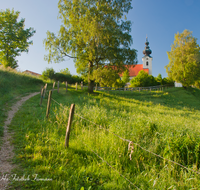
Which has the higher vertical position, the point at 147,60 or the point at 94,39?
the point at 147,60

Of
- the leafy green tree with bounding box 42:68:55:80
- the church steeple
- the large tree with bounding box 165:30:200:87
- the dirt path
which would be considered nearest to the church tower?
the church steeple

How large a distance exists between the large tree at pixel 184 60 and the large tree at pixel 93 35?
1975cm

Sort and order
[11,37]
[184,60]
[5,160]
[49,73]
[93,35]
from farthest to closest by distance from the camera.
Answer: [49,73], [184,60], [11,37], [93,35], [5,160]

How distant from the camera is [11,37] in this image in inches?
1001

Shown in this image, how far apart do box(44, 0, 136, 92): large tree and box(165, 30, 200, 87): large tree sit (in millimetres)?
19747

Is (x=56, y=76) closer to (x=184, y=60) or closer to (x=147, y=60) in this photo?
(x=184, y=60)

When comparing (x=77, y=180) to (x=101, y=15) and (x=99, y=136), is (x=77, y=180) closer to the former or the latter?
(x=99, y=136)

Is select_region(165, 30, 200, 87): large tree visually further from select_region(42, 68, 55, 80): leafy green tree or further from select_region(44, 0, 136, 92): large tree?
select_region(42, 68, 55, 80): leafy green tree

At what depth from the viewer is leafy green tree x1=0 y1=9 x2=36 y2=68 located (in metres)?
25.4

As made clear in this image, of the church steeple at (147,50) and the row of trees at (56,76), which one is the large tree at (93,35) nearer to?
the row of trees at (56,76)

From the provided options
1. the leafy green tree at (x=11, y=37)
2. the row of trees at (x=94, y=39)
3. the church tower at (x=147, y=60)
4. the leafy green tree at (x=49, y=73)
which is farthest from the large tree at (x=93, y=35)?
the church tower at (x=147, y=60)

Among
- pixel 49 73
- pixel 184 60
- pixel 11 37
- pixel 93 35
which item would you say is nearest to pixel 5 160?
pixel 93 35

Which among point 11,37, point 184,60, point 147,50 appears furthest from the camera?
point 147,50

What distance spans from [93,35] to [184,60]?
27.0 meters
